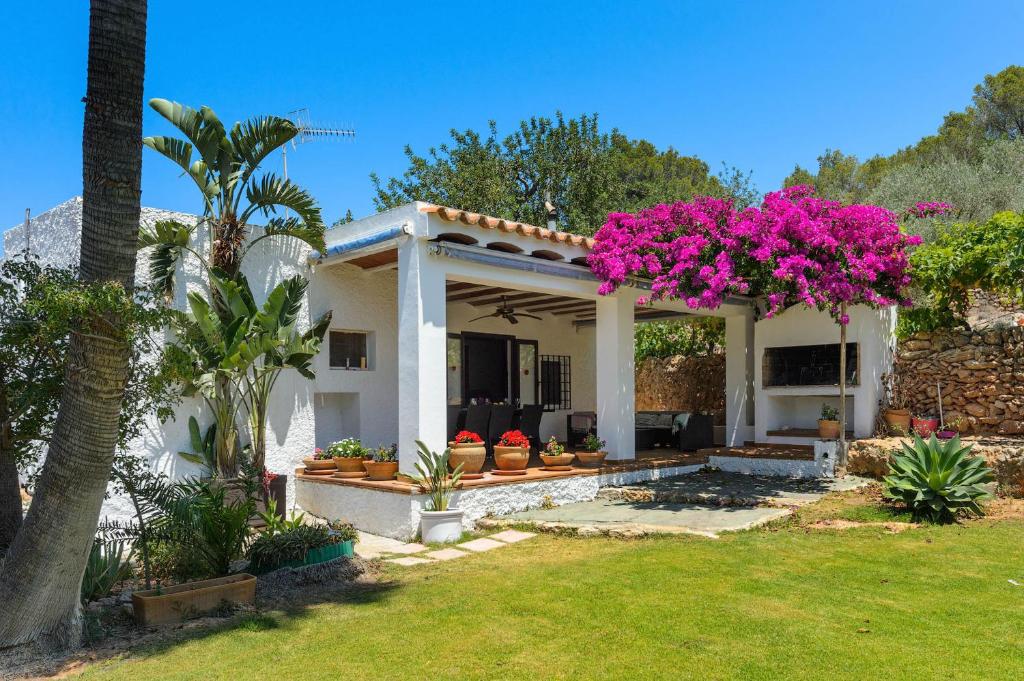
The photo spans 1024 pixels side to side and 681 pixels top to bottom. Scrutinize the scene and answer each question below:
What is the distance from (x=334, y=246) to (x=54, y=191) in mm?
4091

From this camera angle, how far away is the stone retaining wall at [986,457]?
9586 mm

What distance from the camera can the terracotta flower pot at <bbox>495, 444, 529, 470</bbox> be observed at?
397 inches

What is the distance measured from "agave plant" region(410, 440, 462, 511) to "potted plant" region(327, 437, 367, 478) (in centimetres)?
147

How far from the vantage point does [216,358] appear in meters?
9.02

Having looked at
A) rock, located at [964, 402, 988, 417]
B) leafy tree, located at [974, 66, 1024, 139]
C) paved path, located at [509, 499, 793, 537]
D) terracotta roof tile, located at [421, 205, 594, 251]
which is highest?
leafy tree, located at [974, 66, 1024, 139]

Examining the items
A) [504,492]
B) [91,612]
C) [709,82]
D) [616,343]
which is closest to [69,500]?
[91,612]

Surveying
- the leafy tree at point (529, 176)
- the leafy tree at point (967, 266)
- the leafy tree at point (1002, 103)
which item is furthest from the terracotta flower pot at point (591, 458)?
the leafy tree at point (1002, 103)

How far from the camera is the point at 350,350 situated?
11.7 metres

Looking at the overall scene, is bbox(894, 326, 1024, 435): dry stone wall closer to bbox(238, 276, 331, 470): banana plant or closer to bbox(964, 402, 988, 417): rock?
bbox(964, 402, 988, 417): rock

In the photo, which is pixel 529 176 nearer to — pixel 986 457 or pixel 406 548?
pixel 986 457

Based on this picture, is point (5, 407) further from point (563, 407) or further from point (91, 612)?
point (563, 407)

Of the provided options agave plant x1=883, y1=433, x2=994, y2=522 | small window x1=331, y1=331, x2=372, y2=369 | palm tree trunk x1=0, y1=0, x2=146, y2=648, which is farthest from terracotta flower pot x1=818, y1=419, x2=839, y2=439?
palm tree trunk x1=0, y1=0, x2=146, y2=648

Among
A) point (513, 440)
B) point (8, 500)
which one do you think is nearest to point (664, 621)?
point (513, 440)

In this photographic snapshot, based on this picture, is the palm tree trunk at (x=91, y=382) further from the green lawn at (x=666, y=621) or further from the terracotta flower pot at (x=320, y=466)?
the terracotta flower pot at (x=320, y=466)
